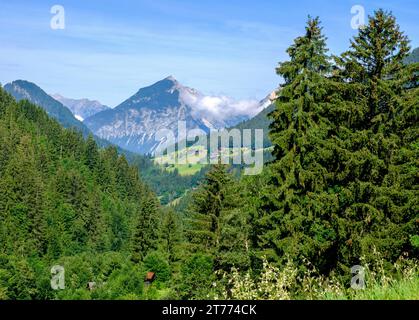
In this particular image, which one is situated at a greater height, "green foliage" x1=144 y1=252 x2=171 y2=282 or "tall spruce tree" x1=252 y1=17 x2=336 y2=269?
"tall spruce tree" x1=252 y1=17 x2=336 y2=269

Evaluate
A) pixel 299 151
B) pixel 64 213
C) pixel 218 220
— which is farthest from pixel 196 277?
pixel 64 213

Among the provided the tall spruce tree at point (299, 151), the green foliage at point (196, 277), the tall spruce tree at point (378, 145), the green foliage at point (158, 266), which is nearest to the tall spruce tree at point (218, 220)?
the green foliage at point (196, 277)

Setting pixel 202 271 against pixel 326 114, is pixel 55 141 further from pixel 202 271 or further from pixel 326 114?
pixel 326 114

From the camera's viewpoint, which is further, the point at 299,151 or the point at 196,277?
the point at 196,277

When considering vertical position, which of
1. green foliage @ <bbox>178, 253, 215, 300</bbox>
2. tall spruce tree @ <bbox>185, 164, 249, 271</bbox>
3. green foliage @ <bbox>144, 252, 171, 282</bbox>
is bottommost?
green foliage @ <bbox>144, 252, 171, 282</bbox>

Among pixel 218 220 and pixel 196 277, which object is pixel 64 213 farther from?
pixel 196 277

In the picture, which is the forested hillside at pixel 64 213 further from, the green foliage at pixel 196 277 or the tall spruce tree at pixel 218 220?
the tall spruce tree at pixel 218 220

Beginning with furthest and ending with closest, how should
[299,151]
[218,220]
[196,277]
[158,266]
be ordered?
[158,266] → [218,220] → [196,277] → [299,151]

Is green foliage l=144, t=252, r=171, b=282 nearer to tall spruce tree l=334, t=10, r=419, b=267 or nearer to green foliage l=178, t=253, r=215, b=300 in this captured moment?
green foliage l=178, t=253, r=215, b=300

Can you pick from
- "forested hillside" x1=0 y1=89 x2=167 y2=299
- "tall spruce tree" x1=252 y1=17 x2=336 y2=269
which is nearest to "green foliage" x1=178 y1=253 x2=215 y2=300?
"tall spruce tree" x1=252 y1=17 x2=336 y2=269

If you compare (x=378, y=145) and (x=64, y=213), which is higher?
(x=378, y=145)

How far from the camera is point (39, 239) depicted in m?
106
